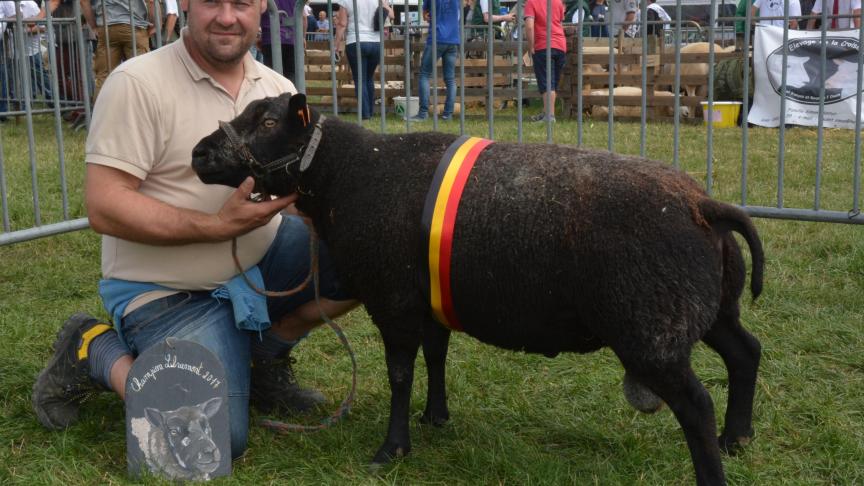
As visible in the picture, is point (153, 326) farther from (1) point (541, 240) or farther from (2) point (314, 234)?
(1) point (541, 240)

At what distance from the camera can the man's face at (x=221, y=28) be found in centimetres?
360

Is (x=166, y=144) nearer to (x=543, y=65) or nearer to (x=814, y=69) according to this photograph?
(x=814, y=69)

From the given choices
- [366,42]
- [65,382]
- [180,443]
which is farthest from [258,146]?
[366,42]

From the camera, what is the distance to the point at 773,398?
402cm

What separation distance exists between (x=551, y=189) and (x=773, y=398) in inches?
66.5

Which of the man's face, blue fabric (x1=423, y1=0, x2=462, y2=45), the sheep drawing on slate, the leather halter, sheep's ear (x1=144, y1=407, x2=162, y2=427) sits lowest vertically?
the sheep drawing on slate

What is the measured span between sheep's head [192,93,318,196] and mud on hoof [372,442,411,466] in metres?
1.10

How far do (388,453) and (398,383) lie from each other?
27 centimetres

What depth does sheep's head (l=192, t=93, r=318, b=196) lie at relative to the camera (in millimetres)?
3373

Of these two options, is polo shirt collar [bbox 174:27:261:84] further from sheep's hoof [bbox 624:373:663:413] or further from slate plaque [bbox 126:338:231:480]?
sheep's hoof [bbox 624:373:663:413]

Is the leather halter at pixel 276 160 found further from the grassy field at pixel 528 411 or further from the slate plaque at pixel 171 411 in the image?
the grassy field at pixel 528 411

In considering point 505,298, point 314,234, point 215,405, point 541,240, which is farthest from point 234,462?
point 541,240

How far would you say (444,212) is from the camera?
3.17 meters

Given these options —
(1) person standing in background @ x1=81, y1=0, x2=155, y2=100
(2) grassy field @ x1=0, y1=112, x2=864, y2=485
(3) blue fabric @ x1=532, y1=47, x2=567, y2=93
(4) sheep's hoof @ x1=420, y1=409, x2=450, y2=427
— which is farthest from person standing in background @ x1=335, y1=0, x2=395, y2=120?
(4) sheep's hoof @ x1=420, y1=409, x2=450, y2=427
